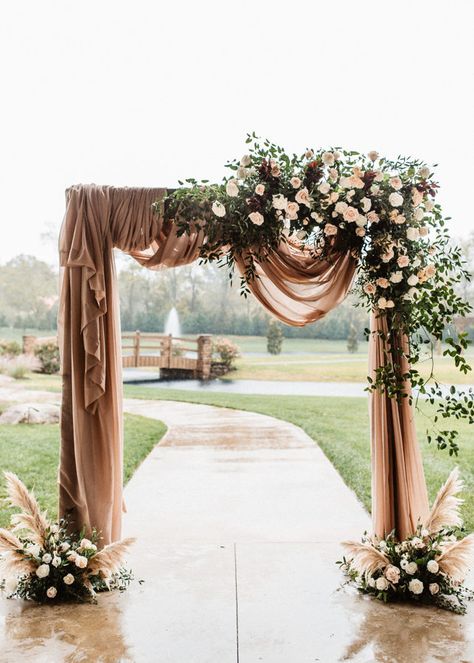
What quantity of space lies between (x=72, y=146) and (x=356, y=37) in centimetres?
272

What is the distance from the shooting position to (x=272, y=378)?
781 cm

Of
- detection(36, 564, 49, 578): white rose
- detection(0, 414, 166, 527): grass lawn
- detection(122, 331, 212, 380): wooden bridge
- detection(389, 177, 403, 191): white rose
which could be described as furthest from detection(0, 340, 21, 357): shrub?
detection(389, 177, 403, 191): white rose

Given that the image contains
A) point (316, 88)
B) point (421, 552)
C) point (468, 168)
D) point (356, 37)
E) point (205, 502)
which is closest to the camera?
point (421, 552)

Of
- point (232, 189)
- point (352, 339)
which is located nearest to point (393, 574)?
point (232, 189)

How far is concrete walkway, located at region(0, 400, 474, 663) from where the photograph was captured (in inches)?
101

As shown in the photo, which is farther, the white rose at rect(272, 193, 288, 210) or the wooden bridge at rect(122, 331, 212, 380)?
the wooden bridge at rect(122, 331, 212, 380)

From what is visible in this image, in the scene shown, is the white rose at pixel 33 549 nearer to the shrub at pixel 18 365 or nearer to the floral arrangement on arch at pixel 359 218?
the floral arrangement on arch at pixel 359 218

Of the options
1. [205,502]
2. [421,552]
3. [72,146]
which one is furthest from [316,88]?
[421,552]

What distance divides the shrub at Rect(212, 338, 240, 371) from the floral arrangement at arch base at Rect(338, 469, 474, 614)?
4285mm

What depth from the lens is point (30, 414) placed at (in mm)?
7152

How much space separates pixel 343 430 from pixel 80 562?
4315mm

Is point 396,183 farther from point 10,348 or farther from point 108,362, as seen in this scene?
point 10,348

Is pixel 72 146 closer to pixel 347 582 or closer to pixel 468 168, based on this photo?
pixel 468 168

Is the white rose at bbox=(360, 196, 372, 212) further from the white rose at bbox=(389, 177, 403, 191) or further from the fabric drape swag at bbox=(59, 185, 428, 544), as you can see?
the fabric drape swag at bbox=(59, 185, 428, 544)
